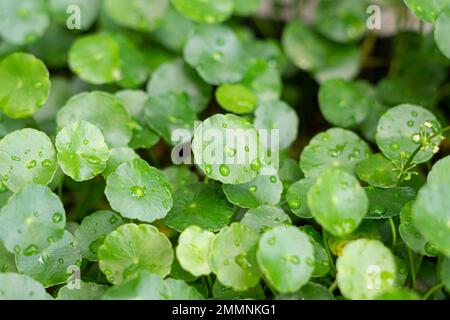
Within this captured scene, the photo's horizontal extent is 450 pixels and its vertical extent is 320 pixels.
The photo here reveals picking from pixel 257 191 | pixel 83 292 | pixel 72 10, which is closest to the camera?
pixel 83 292

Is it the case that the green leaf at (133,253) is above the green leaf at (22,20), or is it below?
below

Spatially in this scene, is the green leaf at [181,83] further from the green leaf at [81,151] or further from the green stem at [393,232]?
the green stem at [393,232]

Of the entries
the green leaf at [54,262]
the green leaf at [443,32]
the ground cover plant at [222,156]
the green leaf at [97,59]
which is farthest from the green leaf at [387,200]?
the green leaf at [97,59]

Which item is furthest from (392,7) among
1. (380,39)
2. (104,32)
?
(104,32)

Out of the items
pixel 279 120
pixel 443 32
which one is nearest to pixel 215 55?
pixel 279 120

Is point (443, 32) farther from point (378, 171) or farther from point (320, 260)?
point (320, 260)

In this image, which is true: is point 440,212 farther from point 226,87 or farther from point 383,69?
point 383,69
